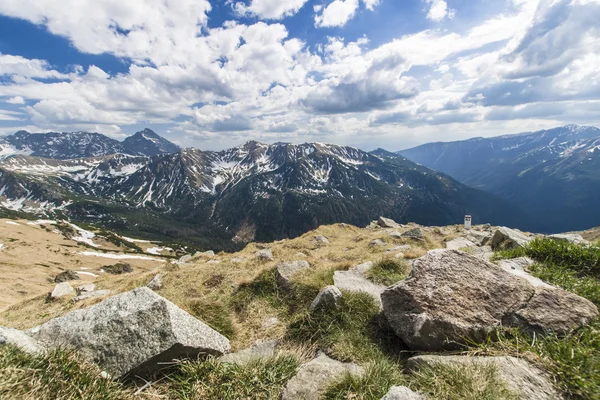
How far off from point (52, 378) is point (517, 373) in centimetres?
743

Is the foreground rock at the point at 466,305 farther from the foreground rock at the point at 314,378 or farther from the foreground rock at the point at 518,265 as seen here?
the foreground rock at the point at 314,378

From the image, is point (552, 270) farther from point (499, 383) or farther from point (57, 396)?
point (57, 396)

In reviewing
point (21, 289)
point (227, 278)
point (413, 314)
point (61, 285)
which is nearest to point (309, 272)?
point (227, 278)

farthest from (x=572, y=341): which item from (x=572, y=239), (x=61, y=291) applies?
(x=61, y=291)

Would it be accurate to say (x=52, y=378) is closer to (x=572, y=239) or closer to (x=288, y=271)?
(x=288, y=271)

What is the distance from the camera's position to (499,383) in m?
4.29

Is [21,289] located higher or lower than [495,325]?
lower

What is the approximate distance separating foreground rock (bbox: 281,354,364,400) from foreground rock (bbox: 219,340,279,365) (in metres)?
1.04

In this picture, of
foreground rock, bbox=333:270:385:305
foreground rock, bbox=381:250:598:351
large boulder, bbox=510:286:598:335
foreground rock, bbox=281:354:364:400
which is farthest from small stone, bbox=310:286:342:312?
large boulder, bbox=510:286:598:335

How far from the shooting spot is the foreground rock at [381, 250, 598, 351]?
602cm

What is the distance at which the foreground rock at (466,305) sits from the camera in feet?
19.7

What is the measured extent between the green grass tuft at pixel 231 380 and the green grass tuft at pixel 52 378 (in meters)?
1.04

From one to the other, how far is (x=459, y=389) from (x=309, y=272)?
7.16m

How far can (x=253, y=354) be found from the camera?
6559 mm
